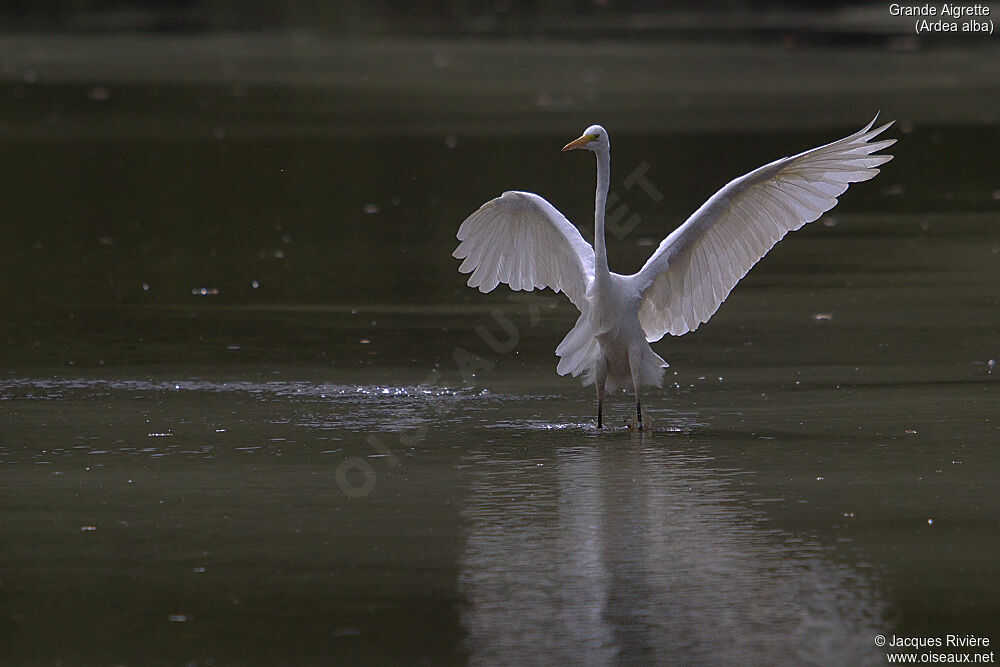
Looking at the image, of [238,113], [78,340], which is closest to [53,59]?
[238,113]

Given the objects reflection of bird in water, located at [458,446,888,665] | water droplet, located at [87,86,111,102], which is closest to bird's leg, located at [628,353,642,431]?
reflection of bird in water, located at [458,446,888,665]

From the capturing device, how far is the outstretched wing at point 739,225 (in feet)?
35.7

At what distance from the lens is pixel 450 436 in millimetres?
10094

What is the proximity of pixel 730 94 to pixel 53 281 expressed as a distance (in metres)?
18.8

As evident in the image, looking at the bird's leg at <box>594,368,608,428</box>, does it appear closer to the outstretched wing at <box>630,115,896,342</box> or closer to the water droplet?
the outstretched wing at <box>630,115,896,342</box>

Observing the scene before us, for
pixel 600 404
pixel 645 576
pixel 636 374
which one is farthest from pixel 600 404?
pixel 645 576

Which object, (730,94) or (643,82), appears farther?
(643,82)

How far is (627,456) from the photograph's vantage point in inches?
378

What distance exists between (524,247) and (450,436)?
190cm

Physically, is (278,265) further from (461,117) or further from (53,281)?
(461,117)

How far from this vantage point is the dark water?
7023mm

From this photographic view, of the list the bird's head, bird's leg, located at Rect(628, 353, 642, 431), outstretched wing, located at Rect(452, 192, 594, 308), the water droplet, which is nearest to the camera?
bird's leg, located at Rect(628, 353, 642, 431)

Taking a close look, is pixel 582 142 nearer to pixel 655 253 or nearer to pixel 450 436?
pixel 655 253

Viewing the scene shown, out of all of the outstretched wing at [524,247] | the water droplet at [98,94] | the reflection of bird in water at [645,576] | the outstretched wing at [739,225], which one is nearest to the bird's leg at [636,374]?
the outstretched wing at [739,225]
